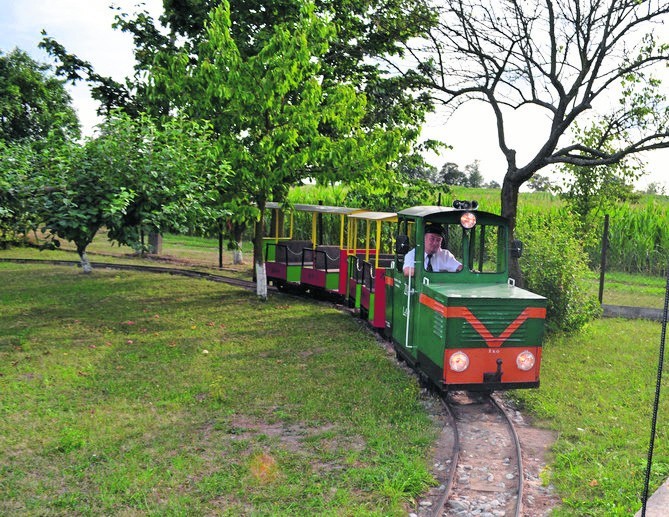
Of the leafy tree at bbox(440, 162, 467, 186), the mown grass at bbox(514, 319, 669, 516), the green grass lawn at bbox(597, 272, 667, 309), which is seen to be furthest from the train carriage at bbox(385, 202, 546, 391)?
the leafy tree at bbox(440, 162, 467, 186)

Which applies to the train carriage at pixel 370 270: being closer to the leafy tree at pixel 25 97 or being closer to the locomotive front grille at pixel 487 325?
the locomotive front grille at pixel 487 325

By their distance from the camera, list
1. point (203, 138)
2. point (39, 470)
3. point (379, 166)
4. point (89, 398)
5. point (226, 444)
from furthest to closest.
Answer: point (379, 166) < point (203, 138) < point (89, 398) < point (226, 444) < point (39, 470)

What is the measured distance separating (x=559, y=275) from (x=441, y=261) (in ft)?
17.6

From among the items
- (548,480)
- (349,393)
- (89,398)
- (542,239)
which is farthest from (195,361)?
(542,239)

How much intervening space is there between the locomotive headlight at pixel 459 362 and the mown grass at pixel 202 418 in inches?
32.6

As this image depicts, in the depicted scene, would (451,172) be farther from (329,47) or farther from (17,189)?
(17,189)

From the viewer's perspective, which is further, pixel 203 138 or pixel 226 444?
pixel 203 138

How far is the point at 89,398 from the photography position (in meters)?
8.09

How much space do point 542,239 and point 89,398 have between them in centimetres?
995

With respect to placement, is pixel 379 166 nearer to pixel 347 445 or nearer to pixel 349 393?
pixel 349 393

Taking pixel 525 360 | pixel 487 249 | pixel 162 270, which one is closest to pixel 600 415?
pixel 525 360

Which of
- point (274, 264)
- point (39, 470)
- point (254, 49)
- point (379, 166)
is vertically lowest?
point (39, 470)

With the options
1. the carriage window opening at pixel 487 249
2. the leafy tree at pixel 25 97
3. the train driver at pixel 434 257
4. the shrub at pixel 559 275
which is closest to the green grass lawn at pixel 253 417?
the shrub at pixel 559 275

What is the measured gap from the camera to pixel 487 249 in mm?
8766
